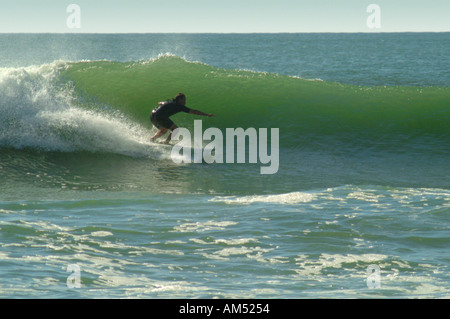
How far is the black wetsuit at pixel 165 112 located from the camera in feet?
40.3

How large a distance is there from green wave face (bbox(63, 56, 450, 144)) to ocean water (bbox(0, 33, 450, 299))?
0.06 m

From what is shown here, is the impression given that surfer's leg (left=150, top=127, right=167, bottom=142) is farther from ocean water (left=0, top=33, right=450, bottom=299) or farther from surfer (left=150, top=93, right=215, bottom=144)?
ocean water (left=0, top=33, right=450, bottom=299)

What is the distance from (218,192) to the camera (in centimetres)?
945

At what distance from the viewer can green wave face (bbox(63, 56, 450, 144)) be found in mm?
14961

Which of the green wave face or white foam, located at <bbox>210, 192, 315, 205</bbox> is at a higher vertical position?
the green wave face

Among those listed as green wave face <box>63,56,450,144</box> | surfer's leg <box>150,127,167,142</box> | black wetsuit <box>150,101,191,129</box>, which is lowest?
surfer's leg <box>150,127,167,142</box>

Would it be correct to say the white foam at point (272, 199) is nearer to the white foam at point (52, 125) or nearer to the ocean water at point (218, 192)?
the ocean water at point (218, 192)

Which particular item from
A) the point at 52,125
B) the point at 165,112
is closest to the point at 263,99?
the point at 165,112

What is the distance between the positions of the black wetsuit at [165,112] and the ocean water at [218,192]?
1.61 ft

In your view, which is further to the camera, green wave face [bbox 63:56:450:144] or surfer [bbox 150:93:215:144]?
green wave face [bbox 63:56:450:144]

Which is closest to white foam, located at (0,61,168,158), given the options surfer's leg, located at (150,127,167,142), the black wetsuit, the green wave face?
surfer's leg, located at (150,127,167,142)

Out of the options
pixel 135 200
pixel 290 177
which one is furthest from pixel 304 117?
pixel 135 200
